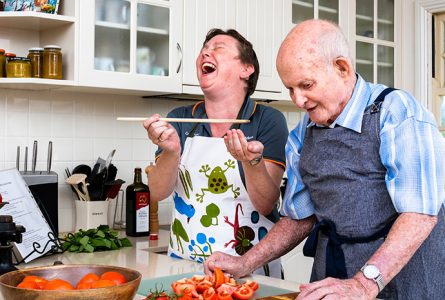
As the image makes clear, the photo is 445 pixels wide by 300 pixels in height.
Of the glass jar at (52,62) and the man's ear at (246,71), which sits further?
the glass jar at (52,62)

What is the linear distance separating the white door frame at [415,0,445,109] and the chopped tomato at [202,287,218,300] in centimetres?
308

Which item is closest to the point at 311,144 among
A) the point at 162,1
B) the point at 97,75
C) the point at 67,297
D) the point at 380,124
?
the point at 380,124

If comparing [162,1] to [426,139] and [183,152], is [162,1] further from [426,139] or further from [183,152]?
[426,139]

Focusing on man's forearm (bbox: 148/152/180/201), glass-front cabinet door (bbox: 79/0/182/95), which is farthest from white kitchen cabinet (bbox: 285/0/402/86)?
man's forearm (bbox: 148/152/180/201)

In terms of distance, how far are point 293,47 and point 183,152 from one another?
780 millimetres

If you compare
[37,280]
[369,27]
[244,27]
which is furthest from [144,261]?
[369,27]

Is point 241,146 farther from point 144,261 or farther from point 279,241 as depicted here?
point 144,261

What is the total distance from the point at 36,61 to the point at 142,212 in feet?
2.74

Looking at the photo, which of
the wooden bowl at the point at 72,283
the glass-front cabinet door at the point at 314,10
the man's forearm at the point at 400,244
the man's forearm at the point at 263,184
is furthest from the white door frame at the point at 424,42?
the wooden bowl at the point at 72,283

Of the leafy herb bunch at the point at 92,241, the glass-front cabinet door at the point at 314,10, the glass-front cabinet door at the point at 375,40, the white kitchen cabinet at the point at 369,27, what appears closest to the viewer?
the leafy herb bunch at the point at 92,241

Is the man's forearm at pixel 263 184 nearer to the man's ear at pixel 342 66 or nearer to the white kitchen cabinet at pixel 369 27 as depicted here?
the man's ear at pixel 342 66

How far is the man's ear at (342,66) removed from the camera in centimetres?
155

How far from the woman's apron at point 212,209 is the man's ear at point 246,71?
9.6 inches

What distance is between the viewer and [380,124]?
1589mm
